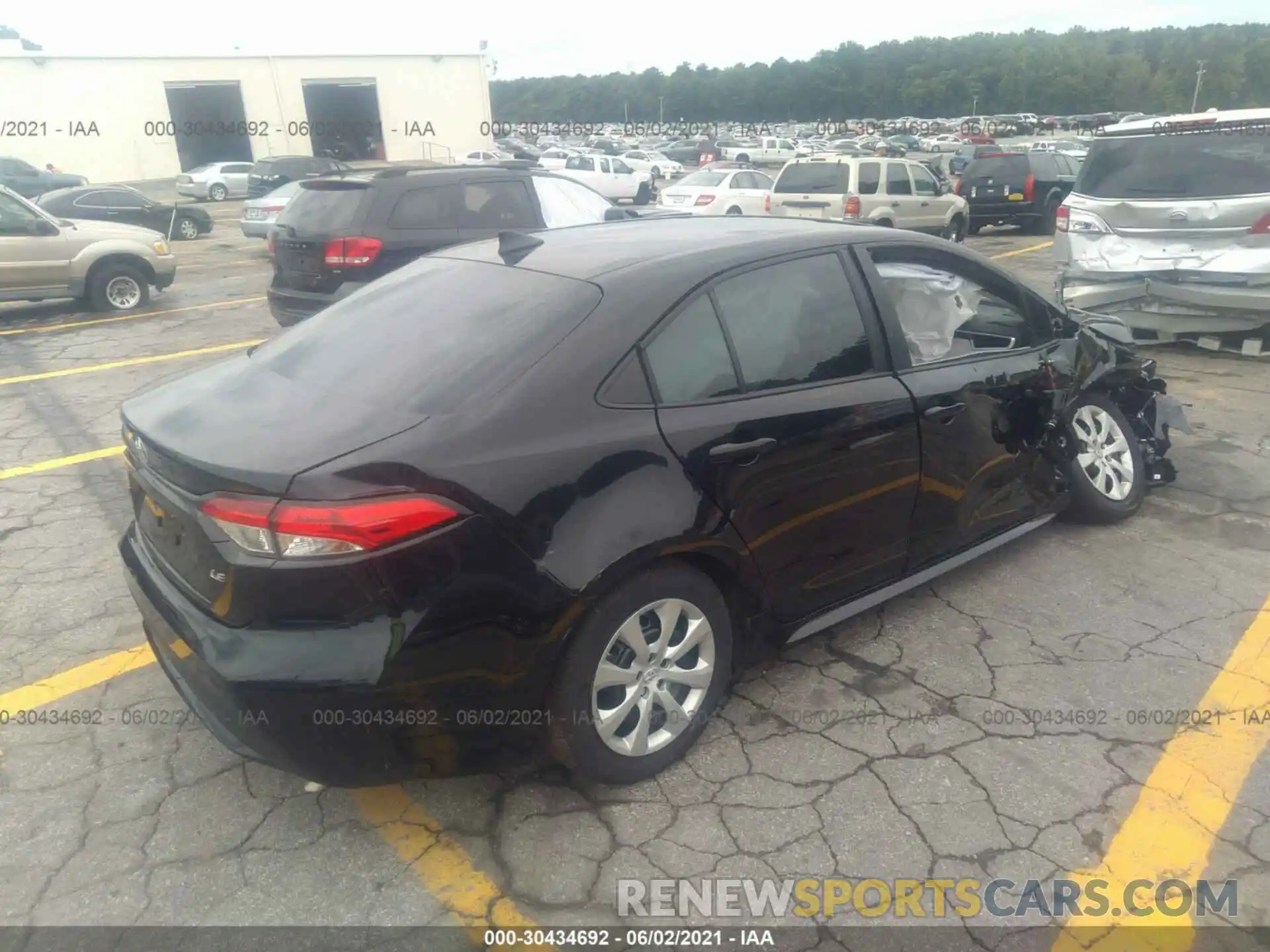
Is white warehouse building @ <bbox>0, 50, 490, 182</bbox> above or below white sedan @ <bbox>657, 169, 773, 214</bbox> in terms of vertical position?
above

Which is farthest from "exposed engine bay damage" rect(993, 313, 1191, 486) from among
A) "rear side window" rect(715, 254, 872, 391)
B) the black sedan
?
the black sedan

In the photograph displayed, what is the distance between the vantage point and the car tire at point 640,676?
260 centimetres

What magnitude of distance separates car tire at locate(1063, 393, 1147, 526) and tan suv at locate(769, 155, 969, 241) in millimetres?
10486

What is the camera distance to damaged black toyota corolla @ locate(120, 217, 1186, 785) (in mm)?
2305

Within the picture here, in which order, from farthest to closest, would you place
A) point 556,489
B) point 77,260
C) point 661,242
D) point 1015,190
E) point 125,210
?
point 125,210, point 1015,190, point 77,260, point 661,242, point 556,489

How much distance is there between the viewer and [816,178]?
49.1ft

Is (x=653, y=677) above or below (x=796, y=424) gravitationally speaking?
below

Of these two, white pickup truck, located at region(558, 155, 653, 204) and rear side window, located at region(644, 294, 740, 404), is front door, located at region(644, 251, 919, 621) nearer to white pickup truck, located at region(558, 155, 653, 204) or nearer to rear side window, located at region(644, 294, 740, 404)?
rear side window, located at region(644, 294, 740, 404)

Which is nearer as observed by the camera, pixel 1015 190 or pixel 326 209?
pixel 326 209

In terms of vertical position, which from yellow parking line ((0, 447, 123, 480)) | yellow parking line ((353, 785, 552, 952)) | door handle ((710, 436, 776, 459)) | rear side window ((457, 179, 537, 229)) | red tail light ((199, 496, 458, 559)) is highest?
rear side window ((457, 179, 537, 229))

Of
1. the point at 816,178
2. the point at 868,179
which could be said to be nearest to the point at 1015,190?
the point at 868,179

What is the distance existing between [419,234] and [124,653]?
16.2ft

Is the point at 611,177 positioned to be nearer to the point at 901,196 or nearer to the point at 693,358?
the point at 901,196

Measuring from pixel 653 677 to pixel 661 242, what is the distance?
1515mm
